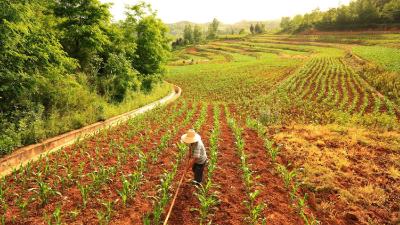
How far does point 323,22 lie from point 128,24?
3576 inches

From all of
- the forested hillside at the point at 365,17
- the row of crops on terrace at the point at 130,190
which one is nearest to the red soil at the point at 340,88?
the row of crops on terrace at the point at 130,190

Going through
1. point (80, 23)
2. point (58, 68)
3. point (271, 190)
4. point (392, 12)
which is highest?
point (392, 12)

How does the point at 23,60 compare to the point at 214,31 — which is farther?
the point at 214,31

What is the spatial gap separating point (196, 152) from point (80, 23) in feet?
42.2

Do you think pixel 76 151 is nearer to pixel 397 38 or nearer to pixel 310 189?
pixel 310 189

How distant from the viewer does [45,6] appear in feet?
52.7

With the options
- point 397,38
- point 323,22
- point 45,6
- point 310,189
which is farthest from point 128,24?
point 323,22

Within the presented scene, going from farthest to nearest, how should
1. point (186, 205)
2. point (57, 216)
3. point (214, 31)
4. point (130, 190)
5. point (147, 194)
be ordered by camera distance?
point (214, 31) → point (147, 194) → point (130, 190) → point (186, 205) → point (57, 216)

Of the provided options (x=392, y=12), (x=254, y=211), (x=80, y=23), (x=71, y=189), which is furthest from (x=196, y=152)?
(x=392, y=12)

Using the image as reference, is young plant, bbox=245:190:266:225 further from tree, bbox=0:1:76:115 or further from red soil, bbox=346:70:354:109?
red soil, bbox=346:70:354:109

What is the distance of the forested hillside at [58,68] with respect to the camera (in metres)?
10.0

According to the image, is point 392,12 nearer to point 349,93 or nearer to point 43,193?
point 349,93

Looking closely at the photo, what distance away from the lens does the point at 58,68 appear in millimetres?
12781

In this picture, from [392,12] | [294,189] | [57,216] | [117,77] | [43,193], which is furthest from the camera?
[392,12]
